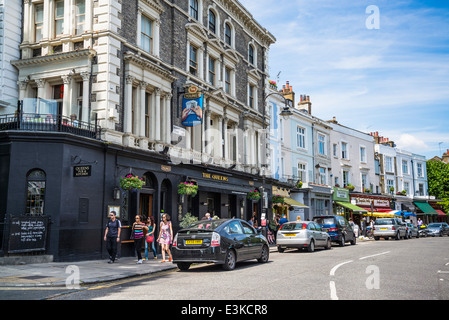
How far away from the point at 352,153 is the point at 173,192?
3107cm

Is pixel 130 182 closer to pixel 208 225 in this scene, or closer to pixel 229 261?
pixel 208 225

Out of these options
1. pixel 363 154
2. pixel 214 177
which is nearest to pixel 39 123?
pixel 214 177

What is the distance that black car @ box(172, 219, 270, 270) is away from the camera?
A: 1230 centimetres

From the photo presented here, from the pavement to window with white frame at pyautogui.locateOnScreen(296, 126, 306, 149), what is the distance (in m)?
25.2

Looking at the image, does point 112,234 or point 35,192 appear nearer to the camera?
point 112,234

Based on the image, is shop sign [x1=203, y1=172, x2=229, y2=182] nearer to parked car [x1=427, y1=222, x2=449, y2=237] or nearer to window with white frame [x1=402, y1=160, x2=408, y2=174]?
parked car [x1=427, y1=222, x2=449, y2=237]

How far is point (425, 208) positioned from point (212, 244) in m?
55.1

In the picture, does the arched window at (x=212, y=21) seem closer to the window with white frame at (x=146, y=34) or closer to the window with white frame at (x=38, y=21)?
the window with white frame at (x=146, y=34)

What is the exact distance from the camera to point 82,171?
584 inches

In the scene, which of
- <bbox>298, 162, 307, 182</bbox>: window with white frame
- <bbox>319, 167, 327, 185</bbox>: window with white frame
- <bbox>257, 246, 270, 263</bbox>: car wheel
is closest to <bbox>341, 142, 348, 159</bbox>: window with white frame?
<bbox>319, 167, 327, 185</bbox>: window with white frame

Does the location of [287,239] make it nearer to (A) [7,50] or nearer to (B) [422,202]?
(A) [7,50]

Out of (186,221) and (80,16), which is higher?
(80,16)

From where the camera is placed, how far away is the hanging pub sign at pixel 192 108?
21.4 meters
